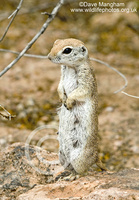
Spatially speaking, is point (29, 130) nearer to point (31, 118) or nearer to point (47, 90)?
point (31, 118)

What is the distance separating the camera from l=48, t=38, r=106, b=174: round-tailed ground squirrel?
417cm

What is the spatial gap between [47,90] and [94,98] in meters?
4.80

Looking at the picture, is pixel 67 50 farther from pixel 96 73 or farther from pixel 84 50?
pixel 96 73

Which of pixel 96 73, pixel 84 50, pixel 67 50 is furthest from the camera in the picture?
pixel 96 73

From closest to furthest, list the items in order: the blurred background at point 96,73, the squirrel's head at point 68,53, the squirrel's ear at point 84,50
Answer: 1. the squirrel's head at point 68,53
2. the squirrel's ear at point 84,50
3. the blurred background at point 96,73

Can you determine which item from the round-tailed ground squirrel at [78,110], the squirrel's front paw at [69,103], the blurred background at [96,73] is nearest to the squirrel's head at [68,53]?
the round-tailed ground squirrel at [78,110]

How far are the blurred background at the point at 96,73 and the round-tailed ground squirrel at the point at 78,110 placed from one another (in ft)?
1.94

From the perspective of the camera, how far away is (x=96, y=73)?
9812mm

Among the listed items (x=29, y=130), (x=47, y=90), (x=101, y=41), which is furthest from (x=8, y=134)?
(x=101, y=41)

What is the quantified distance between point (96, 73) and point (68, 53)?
229 inches

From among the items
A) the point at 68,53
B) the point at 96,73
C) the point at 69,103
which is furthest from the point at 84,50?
the point at 96,73

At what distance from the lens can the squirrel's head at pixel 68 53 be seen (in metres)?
3.98

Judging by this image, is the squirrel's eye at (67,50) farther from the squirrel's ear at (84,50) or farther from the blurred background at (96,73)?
the blurred background at (96,73)

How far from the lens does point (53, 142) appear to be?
24.0 feet
